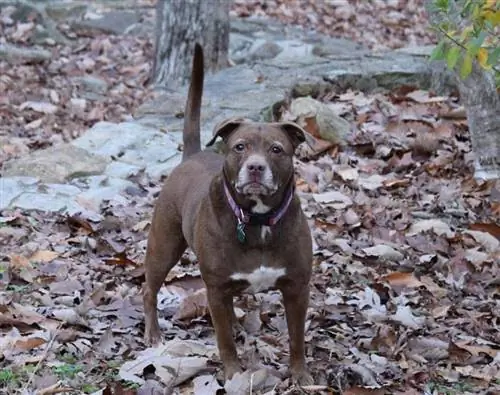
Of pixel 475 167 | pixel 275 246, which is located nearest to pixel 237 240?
pixel 275 246

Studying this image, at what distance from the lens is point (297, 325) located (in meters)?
4.77

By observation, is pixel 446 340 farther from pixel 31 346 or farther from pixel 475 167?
pixel 475 167

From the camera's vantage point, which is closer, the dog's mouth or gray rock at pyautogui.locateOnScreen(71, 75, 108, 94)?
the dog's mouth

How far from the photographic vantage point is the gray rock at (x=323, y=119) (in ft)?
29.0

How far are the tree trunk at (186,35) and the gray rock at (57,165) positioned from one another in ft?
10.3

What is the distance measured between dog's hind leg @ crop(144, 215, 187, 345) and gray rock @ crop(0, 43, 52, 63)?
768cm

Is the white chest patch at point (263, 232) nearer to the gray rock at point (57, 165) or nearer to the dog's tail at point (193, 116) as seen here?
the dog's tail at point (193, 116)

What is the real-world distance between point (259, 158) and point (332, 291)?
1937 mm

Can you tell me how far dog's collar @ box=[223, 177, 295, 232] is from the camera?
4566mm

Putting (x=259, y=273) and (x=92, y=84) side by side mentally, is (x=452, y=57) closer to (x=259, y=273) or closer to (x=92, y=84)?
(x=259, y=273)

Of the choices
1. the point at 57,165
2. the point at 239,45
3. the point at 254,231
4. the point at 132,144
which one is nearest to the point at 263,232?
the point at 254,231

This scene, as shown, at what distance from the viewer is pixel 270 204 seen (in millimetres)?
4578

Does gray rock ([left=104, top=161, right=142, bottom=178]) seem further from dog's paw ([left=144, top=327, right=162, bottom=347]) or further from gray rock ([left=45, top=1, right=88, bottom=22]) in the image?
gray rock ([left=45, top=1, right=88, bottom=22])

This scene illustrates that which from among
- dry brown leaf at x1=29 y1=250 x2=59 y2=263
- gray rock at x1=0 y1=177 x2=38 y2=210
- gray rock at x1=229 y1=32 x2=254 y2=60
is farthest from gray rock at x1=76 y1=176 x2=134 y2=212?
gray rock at x1=229 y1=32 x2=254 y2=60
